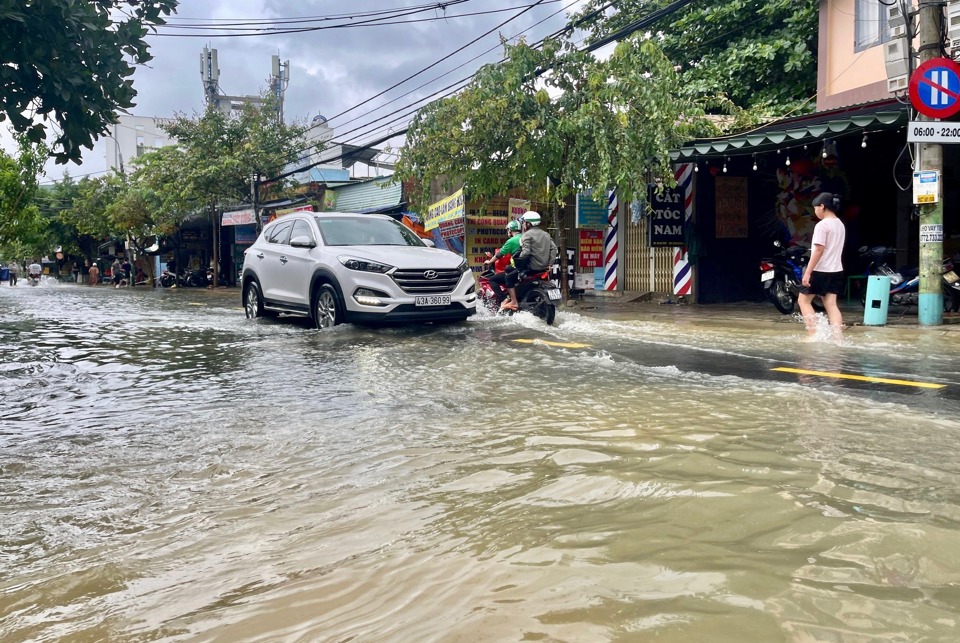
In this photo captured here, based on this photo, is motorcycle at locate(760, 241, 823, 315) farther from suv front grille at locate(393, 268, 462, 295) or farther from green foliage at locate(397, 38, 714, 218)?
suv front grille at locate(393, 268, 462, 295)

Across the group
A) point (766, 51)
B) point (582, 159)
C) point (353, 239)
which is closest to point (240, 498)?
point (353, 239)

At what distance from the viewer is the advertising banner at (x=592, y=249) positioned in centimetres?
2033

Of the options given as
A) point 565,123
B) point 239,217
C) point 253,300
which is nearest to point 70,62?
point 253,300

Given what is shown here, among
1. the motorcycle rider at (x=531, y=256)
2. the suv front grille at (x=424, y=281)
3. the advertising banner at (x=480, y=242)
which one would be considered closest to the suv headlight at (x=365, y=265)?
the suv front grille at (x=424, y=281)

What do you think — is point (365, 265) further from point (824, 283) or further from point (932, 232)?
point (932, 232)

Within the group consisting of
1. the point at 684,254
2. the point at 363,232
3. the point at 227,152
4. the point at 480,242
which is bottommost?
the point at 684,254

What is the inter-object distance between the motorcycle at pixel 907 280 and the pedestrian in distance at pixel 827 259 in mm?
2225

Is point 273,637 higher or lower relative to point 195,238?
lower

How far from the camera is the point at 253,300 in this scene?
1263 cm

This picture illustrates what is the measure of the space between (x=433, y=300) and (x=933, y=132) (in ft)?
21.2

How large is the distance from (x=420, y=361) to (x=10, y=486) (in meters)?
4.18

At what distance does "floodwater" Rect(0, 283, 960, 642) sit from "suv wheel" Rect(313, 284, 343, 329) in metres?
3.65

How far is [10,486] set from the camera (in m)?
3.65

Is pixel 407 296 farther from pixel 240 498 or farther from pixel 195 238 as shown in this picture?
pixel 195 238
